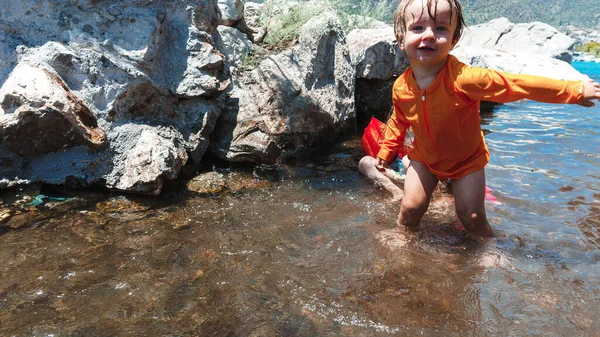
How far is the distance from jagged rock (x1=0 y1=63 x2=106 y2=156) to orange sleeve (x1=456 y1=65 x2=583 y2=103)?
268 centimetres

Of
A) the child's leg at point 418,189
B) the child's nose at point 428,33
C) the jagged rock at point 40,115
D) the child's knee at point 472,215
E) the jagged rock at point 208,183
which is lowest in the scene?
the jagged rock at point 208,183

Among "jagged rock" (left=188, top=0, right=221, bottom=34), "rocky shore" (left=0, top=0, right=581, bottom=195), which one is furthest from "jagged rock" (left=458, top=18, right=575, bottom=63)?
"jagged rock" (left=188, top=0, right=221, bottom=34)

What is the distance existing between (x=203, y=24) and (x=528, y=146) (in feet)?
13.1

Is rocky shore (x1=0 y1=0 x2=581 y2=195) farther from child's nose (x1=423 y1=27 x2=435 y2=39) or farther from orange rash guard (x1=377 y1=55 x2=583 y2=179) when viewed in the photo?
child's nose (x1=423 y1=27 x2=435 y2=39)

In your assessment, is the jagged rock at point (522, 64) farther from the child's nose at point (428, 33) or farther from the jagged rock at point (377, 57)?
the child's nose at point (428, 33)

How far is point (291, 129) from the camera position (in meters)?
4.62

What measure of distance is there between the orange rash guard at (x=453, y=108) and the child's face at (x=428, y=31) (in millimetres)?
123

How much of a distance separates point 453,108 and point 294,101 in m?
2.27

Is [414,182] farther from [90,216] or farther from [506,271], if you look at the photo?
[90,216]

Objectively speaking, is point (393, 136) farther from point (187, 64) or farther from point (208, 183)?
point (187, 64)

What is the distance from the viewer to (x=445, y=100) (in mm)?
2662

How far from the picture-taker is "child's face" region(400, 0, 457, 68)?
2543 millimetres

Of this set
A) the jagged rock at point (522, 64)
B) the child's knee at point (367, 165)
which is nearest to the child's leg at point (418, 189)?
the child's knee at point (367, 165)

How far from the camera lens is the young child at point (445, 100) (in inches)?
96.0
